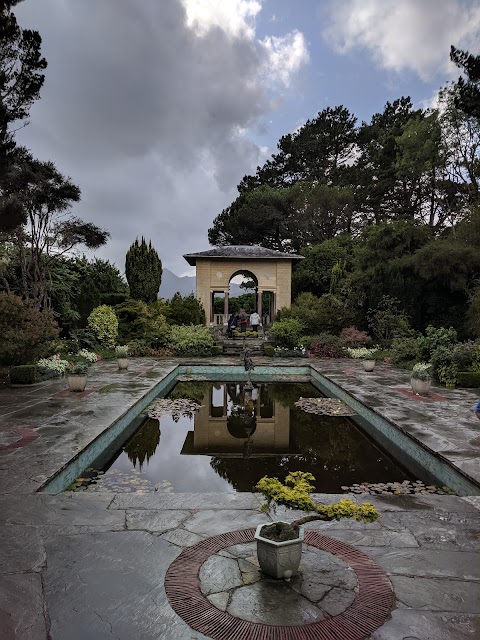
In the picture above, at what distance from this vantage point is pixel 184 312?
813 inches

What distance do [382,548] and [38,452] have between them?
13.7 feet

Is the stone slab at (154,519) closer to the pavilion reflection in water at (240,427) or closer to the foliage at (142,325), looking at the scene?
the pavilion reflection in water at (240,427)

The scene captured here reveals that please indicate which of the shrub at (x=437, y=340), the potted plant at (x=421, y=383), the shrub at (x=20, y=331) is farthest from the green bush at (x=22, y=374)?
the shrub at (x=437, y=340)

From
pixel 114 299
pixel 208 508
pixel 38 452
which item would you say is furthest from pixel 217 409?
pixel 114 299

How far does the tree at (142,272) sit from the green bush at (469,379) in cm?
1639

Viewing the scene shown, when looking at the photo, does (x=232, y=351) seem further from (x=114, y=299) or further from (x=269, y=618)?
(x=269, y=618)

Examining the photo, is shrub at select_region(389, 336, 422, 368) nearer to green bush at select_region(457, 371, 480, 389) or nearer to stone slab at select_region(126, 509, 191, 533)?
green bush at select_region(457, 371, 480, 389)

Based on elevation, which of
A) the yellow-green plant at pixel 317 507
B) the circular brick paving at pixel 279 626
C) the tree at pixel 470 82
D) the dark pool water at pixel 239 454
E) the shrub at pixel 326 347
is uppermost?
the tree at pixel 470 82

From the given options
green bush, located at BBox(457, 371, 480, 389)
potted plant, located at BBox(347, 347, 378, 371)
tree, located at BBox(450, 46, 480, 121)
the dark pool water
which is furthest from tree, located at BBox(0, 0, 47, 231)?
potted plant, located at BBox(347, 347, 378, 371)

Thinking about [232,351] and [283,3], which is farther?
[232,351]

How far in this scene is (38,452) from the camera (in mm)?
5480

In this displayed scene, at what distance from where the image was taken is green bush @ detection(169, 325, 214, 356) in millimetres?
18094

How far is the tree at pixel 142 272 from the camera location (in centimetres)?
2317

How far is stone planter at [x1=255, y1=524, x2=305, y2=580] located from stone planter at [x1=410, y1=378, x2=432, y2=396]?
24.5 ft
